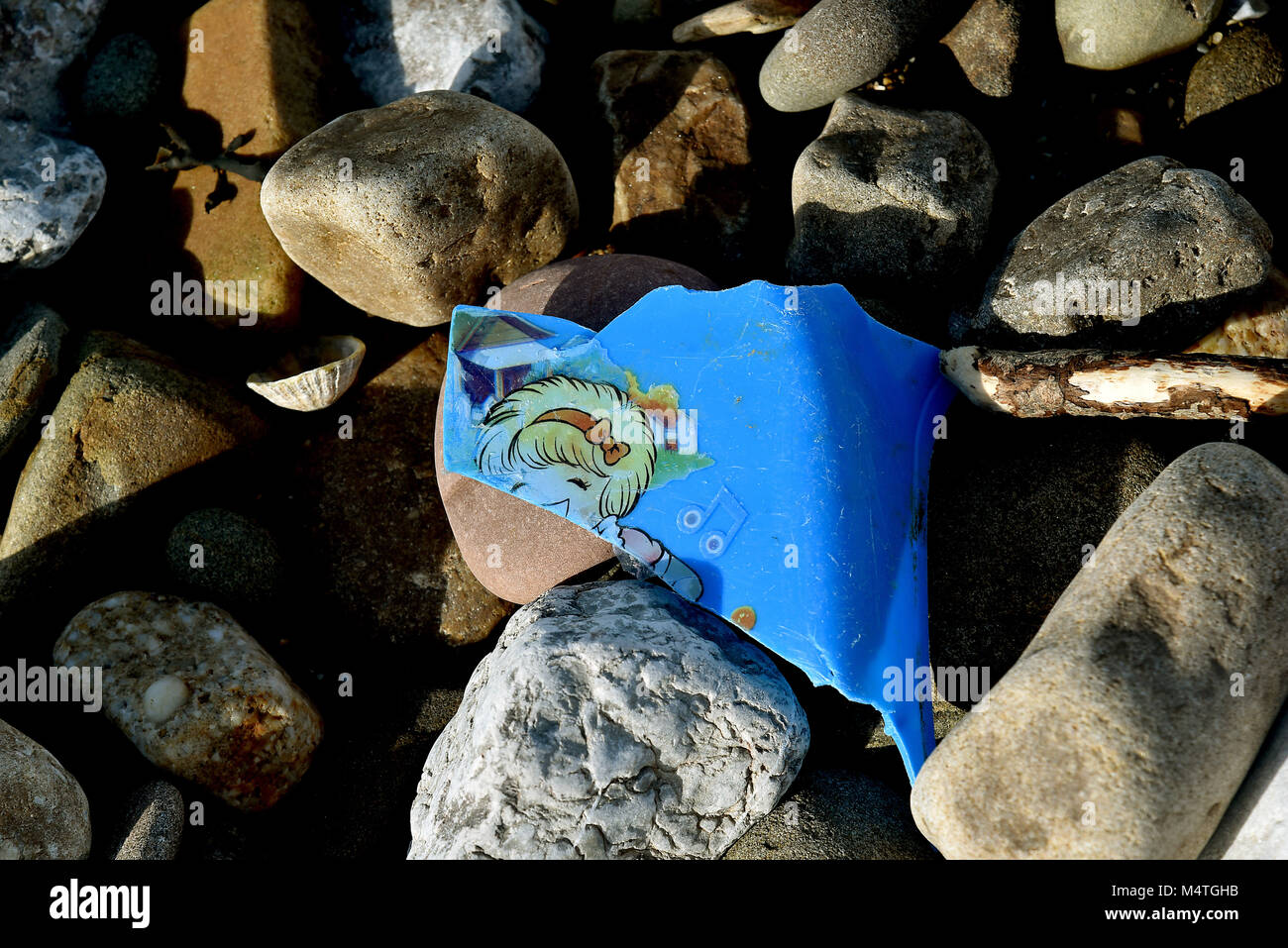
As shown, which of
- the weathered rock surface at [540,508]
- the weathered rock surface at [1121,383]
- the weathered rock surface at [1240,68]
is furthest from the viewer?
the weathered rock surface at [1240,68]

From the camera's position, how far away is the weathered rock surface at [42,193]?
455 cm

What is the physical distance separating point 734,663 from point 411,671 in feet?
5.55

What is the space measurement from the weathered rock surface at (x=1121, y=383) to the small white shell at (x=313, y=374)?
293cm

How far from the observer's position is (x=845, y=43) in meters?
4.43

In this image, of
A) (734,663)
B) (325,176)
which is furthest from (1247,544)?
(325,176)

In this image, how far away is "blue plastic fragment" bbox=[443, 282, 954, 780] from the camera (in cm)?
368

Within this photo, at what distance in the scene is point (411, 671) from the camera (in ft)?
14.9

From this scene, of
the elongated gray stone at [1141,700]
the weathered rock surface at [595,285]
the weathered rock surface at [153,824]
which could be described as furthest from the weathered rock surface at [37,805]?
the elongated gray stone at [1141,700]

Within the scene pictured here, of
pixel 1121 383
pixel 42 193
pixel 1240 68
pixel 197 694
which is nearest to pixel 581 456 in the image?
pixel 197 694

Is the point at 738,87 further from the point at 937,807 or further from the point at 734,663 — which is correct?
the point at 937,807

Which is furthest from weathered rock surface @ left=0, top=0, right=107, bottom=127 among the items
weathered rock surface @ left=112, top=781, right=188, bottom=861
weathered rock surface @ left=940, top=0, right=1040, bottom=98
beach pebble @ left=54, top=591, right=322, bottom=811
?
weathered rock surface @ left=940, top=0, right=1040, bottom=98

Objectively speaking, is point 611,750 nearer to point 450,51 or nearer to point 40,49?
point 450,51

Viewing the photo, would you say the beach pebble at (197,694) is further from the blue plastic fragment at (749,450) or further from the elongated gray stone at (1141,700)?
the elongated gray stone at (1141,700)
